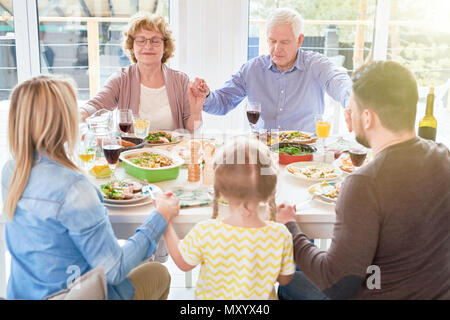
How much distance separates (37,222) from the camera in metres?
1.23

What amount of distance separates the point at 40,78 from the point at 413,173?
1.00 m

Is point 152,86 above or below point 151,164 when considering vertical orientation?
above

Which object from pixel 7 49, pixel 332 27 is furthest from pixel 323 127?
pixel 7 49

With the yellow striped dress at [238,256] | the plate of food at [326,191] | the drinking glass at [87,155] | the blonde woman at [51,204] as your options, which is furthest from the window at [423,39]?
the blonde woman at [51,204]

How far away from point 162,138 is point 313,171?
78 cm

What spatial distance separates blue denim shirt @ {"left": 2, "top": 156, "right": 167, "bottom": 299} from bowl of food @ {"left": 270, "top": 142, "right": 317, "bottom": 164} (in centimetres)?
84

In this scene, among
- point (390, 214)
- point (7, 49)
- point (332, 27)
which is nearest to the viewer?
point (390, 214)

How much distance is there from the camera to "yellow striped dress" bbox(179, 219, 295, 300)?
1.22 m

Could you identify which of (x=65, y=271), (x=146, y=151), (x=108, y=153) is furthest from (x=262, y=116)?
(x=65, y=271)

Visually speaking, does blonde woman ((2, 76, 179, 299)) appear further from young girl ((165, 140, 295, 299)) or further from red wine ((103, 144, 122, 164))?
red wine ((103, 144, 122, 164))

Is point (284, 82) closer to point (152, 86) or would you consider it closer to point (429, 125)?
point (152, 86)

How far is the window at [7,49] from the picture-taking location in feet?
11.8

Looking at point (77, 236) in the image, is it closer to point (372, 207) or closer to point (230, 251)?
point (230, 251)

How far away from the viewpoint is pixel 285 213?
1.42 metres
